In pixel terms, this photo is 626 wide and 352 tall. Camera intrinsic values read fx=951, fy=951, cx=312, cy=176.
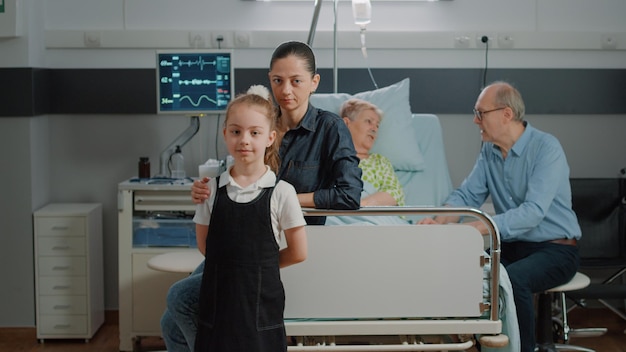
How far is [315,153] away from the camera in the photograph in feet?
9.85

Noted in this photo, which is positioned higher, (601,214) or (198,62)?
(198,62)

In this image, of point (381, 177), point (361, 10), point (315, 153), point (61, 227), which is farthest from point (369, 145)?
point (61, 227)

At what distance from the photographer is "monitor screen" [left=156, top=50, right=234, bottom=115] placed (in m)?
4.39

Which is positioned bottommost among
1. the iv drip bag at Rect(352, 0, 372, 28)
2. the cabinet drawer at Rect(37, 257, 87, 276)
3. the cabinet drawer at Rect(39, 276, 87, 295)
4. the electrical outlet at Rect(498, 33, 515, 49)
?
the cabinet drawer at Rect(39, 276, 87, 295)

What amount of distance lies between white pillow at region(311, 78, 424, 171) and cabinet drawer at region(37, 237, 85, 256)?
4.51 ft

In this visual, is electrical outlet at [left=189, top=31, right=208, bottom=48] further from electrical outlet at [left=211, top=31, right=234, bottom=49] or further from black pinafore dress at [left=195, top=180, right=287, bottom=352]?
black pinafore dress at [left=195, top=180, right=287, bottom=352]

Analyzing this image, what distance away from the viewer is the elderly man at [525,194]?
3660 millimetres

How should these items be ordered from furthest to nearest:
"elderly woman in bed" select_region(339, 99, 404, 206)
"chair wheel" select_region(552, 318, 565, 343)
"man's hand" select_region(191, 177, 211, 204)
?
"chair wheel" select_region(552, 318, 565, 343) → "elderly woman in bed" select_region(339, 99, 404, 206) → "man's hand" select_region(191, 177, 211, 204)

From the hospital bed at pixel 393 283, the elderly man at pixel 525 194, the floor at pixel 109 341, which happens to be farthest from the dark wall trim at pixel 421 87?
the hospital bed at pixel 393 283

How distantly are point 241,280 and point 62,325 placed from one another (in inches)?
89.6

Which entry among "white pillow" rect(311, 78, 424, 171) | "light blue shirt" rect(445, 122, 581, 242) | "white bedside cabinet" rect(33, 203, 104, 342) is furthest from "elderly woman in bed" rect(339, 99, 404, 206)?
"white bedside cabinet" rect(33, 203, 104, 342)

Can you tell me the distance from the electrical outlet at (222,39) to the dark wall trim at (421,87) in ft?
0.50

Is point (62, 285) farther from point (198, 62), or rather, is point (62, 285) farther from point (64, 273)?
point (198, 62)

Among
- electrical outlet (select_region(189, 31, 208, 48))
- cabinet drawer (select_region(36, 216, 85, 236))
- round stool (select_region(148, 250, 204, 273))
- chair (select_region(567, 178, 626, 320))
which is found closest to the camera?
round stool (select_region(148, 250, 204, 273))
